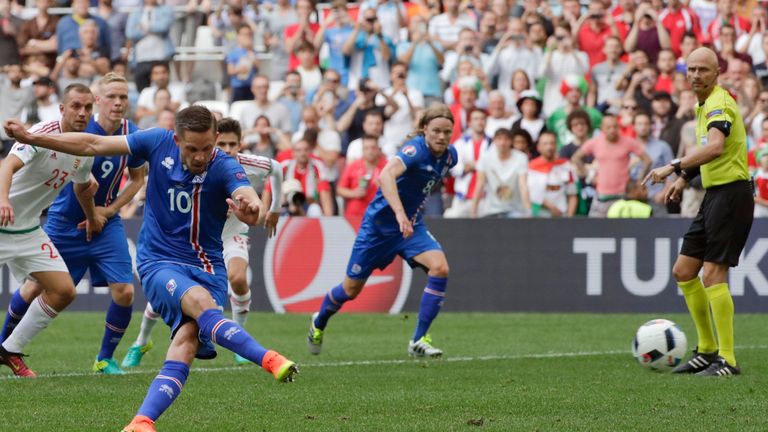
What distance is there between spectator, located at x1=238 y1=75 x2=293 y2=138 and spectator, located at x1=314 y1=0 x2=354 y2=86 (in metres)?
1.55

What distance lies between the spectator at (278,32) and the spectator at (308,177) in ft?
13.5

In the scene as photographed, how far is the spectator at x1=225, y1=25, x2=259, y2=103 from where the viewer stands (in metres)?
22.3

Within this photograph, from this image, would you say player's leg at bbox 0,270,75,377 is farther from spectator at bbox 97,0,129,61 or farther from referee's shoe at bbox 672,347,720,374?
spectator at bbox 97,0,129,61

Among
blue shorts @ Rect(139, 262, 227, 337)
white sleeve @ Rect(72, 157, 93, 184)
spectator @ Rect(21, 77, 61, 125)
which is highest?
white sleeve @ Rect(72, 157, 93, 184)

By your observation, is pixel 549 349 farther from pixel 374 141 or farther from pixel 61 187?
pixel 374 141

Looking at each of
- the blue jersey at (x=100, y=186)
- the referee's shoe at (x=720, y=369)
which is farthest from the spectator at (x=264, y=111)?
the referee's shoe at (x=720, y=369)

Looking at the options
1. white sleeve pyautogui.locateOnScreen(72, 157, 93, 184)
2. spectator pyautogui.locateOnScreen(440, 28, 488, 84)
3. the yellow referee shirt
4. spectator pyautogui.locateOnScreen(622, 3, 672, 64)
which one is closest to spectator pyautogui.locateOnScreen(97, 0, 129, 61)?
spectator pyautogui.locateOnScreen(440, 28, 488, 84)

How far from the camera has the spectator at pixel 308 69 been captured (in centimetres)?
2205

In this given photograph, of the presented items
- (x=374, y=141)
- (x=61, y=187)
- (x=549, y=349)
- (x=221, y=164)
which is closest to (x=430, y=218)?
(x=374, y=141)

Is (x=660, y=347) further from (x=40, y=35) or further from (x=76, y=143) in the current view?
(x=40, y=35)

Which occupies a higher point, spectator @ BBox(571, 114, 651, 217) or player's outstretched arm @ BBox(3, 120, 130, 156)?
player's outstretched arm @ BBox(3, 120, 130, 156)

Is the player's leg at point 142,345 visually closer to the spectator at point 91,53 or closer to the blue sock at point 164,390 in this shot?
the blue sock at point 164,390

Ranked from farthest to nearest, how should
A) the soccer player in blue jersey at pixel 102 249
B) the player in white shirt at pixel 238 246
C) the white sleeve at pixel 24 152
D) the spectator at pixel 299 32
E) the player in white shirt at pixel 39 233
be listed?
the spectator at pixel 299 32 < the player in white shirt at pixel 238 246 < the soccer player in blue jersey at pixel 102 249 < the player in white shirt at pixel 39 233 < the white sleeve at pixel 24 152

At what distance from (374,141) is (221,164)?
432 inches
